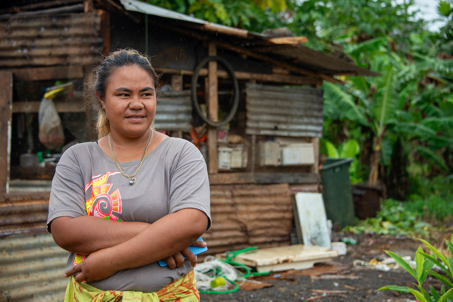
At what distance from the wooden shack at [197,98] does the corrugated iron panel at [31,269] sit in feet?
0.14

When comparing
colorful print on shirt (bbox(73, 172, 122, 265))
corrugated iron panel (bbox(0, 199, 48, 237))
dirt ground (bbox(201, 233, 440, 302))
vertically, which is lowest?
dirt ground (bbox(201, 233, 440, 302))

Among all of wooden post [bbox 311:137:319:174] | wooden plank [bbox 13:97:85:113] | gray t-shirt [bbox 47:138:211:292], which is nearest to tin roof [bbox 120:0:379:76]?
wooden post [bbox 311:137:319:174]

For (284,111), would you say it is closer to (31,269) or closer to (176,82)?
(176,82)

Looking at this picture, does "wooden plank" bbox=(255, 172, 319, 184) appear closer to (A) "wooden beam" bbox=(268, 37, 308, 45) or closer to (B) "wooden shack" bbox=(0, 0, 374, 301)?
(B) "wooden shack" bbox=(0, 0, 374, 301)

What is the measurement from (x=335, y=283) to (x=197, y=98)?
3.49m

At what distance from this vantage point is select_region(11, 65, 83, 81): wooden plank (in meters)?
6.03

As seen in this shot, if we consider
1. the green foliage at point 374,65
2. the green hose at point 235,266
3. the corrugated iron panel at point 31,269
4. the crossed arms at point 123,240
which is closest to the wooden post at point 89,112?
the corrugated iron panel at point 31,269

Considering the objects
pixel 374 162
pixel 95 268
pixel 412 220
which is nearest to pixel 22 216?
pixel 95 268

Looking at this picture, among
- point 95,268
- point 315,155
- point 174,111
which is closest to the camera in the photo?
point 95,268

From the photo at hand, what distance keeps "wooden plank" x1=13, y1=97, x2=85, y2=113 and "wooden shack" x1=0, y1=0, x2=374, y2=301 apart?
2 cm

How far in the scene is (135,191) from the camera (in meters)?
1.88

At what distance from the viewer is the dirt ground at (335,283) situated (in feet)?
17.5

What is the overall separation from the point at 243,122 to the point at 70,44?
9.61 ft

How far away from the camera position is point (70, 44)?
605 cm
